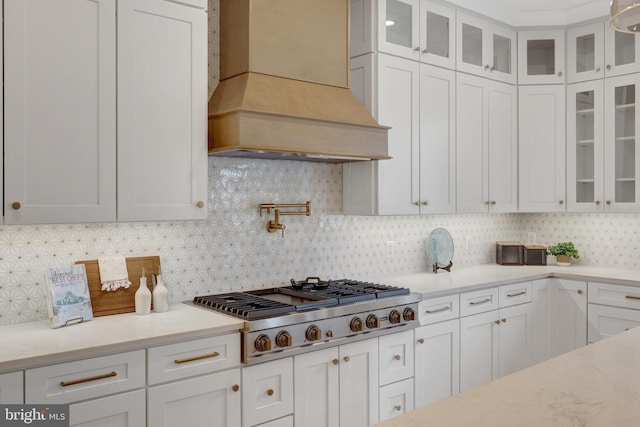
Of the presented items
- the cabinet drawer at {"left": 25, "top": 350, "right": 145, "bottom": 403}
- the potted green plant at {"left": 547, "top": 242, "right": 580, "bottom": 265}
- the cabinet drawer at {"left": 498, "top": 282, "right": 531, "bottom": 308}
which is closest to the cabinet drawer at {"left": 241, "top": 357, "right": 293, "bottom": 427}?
the cabinet drawer at {"left": 25, "top": 350, "right": 145, "bottom": 403}

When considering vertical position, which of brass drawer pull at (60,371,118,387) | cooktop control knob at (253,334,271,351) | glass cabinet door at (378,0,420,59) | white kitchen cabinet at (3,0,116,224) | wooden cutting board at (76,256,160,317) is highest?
glass cabinet door at (378,0,420,59)

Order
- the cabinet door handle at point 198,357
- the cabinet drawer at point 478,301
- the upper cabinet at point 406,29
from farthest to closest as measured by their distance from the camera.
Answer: the cabinet drawer at point 478,301, the upper cabinet at point 406,29, the cabinet door handle at point 198,357

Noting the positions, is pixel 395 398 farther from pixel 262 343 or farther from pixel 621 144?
pixel 621 144

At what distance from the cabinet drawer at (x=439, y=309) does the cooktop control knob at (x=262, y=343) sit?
3.77ft

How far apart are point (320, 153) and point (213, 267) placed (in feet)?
2.98

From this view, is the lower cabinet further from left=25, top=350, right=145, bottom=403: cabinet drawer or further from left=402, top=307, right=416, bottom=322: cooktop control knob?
left=25, top=350, right=145, bottom=403: cabinet drawer

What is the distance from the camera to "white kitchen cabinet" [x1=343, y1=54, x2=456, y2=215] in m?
3.42

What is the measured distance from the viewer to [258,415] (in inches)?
97.6

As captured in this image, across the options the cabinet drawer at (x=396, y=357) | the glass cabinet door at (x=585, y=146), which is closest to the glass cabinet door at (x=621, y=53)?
the glass cabinet door at (x=585, y=146)

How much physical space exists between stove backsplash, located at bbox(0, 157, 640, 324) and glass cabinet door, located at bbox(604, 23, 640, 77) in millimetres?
1203

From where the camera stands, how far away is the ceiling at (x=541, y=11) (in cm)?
408

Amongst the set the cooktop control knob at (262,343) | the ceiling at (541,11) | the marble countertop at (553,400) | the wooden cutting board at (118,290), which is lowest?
the cooktop control knob at (262,343)

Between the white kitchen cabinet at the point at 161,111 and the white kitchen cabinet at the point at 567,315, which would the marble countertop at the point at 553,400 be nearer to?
the white kitchen cabinet at the point at 161,111

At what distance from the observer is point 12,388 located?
186 centimetres
